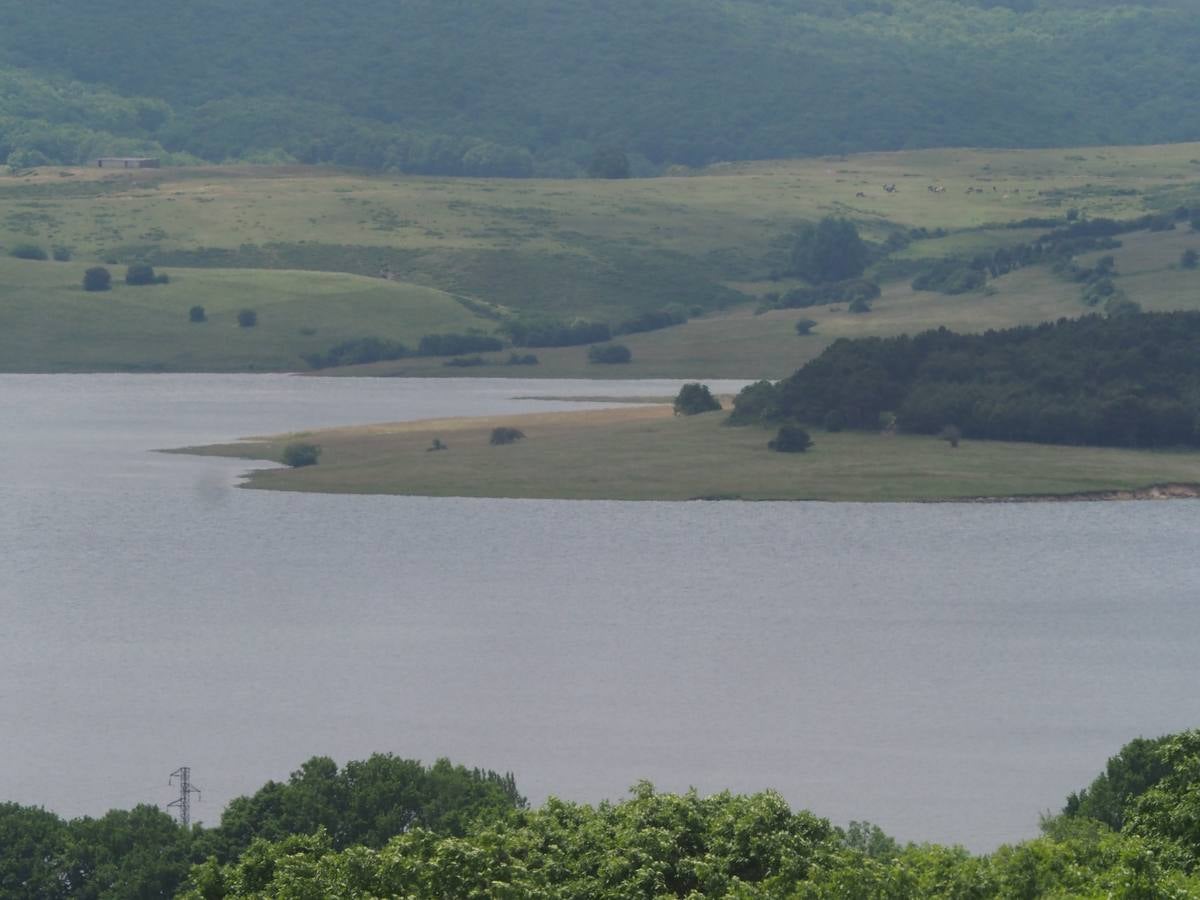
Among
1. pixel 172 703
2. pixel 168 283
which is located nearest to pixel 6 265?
pixel 168 283

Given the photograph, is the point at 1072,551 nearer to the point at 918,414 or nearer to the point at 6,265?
the point at 918,414

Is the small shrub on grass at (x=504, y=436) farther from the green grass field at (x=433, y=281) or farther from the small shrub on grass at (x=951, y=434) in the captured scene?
the green grass field at (x=433, y=281)

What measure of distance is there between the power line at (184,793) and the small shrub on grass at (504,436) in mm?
54467

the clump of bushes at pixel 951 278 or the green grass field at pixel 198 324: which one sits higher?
the clump of bushes at pixel 951 278

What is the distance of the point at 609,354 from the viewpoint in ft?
482

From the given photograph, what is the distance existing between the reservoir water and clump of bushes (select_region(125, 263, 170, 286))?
58.9m

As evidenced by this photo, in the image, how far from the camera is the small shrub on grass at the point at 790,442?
318ft

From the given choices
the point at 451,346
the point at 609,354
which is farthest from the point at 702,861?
the point at 451,346

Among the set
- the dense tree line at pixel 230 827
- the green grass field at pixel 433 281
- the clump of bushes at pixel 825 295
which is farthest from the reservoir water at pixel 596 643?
the clump of bushes at pixel 825 295

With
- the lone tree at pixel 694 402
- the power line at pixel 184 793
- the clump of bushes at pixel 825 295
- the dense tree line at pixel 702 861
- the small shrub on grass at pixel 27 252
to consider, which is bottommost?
the power line at pixel 184 793

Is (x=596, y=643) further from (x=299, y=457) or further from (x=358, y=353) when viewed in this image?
(x=358, y=353)

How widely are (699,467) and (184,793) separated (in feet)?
173

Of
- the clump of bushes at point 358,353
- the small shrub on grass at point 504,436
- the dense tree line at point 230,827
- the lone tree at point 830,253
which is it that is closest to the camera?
the dense tree line at point 230,827

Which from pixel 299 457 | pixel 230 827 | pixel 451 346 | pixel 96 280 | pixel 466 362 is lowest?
pixel 230 827
